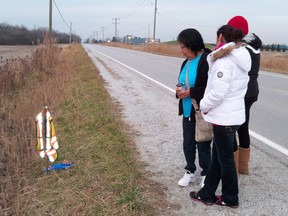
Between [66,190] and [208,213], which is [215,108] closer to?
[208,213]

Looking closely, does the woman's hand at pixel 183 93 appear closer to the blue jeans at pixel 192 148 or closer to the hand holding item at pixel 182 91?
the hand holding item at pixel 182 91

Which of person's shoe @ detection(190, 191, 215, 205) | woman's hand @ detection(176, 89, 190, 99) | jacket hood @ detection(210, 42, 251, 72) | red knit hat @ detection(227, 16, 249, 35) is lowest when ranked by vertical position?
person's shoe @ detection(190, 191, 215, 205)

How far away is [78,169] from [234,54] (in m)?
2.39

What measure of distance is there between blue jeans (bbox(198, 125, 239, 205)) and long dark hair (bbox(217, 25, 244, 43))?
2.58 ft

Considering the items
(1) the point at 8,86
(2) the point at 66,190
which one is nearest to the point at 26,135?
(2) the point at 66,190

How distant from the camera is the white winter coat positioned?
9.11 feet

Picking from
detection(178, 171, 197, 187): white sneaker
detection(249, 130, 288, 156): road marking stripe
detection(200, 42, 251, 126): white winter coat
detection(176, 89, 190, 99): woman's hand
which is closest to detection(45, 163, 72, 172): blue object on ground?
detection(178, 171, 197, 187): white sneaker

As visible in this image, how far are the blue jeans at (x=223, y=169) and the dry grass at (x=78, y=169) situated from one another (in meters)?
0.50

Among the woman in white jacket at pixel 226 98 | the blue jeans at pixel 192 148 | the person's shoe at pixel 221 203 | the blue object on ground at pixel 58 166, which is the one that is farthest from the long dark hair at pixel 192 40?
the blue object on ground at pixel 58 166

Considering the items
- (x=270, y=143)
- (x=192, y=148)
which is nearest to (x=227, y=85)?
(x=192, y=148)

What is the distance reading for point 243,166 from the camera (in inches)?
157

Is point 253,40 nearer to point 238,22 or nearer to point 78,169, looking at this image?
point 238,22

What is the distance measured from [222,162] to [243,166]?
37.3 inches

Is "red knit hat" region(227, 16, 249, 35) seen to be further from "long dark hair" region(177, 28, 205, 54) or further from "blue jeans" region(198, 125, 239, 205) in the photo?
"blue jeans" region(198, 125, 239, 205)
